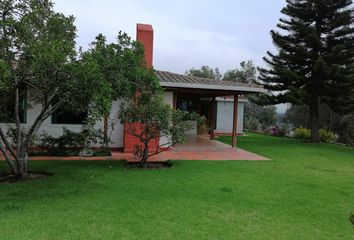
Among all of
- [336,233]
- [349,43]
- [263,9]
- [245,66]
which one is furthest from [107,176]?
[245,66]

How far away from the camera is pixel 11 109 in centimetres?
1111

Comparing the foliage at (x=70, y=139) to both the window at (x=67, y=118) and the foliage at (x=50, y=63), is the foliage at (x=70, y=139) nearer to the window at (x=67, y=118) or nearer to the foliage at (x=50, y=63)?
the window at (x=67, y=118)

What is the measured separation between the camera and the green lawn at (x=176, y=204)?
14.7 feet

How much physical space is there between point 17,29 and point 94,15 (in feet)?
24.9

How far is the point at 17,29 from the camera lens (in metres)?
6.17

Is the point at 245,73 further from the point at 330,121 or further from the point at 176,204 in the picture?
the point at 176,204

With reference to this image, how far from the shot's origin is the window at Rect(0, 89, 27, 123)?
329 inches

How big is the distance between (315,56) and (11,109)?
598 inches

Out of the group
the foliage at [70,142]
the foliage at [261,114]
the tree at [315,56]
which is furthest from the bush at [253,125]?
the foliage at [70,142]

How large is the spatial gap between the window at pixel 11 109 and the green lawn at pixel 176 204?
1492 millimetres

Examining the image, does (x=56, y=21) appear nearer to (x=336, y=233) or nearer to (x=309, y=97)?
(x=336, y=233)

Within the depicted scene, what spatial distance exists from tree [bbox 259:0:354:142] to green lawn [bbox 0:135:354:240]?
9989 mm

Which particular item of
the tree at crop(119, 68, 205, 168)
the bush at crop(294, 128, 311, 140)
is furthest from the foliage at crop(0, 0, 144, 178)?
the bush at crop(294, 128, 311, 140)

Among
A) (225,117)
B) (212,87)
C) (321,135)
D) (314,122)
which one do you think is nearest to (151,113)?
(212,87)
